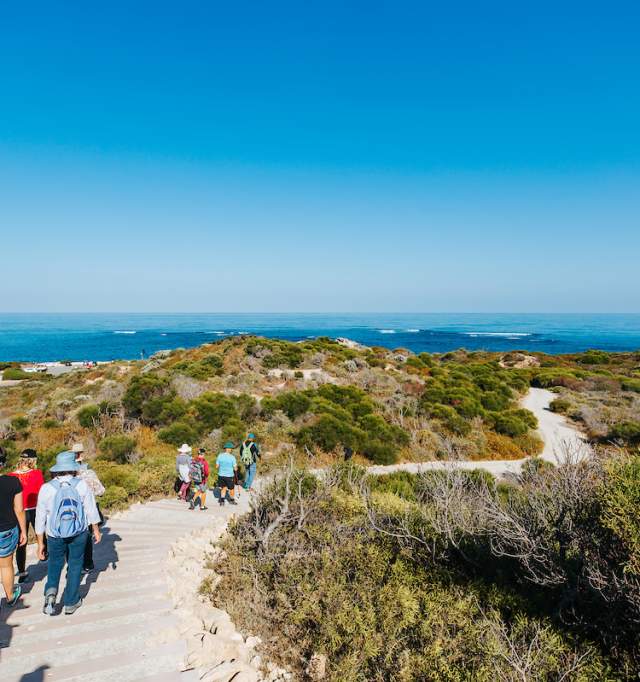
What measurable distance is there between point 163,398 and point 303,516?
1190cm

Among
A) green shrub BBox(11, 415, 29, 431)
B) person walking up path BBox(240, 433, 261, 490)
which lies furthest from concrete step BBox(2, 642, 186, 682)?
green shrub BBox(11, 415, 29, 431)

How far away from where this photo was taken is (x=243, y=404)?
54.0 feet

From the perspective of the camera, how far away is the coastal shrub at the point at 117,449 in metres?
12.0

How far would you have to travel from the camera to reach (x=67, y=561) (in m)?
4.43

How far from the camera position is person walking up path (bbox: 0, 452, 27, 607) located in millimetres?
4246

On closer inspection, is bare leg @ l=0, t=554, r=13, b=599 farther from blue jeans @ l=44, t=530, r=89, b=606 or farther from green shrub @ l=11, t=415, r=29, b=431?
green shrub @ l=11, t=415, r=29, b=431

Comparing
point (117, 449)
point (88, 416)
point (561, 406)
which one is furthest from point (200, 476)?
point (561, 406)

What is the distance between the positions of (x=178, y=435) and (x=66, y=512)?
31.6 ft

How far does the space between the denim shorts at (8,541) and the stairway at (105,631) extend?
29.6 inches

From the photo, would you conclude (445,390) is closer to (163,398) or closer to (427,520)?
(163,398)

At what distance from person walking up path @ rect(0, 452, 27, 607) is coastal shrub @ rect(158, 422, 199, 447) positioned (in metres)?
9.11

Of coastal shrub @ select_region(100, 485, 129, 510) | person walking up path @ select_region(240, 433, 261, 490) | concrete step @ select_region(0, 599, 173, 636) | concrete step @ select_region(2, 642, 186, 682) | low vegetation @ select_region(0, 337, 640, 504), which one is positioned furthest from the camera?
low vegetation @ select_region(0, 337, 640, 504)

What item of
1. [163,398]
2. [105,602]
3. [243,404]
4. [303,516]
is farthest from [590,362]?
[105,602]

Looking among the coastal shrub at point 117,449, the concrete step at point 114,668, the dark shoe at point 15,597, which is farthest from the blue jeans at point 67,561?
the coastal shrub at point 117,449
